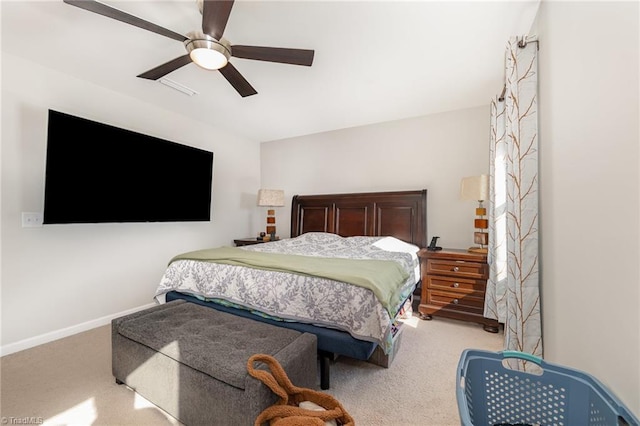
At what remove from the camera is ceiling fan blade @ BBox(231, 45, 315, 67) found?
5.79ft

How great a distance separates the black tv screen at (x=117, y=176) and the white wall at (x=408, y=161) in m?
1.56

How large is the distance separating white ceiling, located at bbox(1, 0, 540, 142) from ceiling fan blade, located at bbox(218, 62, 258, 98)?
0.28m

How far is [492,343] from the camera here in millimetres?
2436

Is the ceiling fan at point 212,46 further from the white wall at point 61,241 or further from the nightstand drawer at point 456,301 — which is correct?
the nightstand drawer at point 456,301

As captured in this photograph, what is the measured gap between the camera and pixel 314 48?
219 cm

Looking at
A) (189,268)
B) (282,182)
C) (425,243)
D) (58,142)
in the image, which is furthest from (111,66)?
(425,243)

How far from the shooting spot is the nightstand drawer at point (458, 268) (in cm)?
277

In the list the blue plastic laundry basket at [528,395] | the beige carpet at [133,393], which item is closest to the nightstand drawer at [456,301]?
the beige carpet at [133,393]

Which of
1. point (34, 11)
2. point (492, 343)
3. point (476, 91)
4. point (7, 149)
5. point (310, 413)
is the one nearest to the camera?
point (310, 413)

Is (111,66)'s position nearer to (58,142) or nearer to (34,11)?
(34,11)

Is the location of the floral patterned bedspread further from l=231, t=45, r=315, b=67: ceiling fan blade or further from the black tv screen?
l=231, t=45, r=315, b=67: ceiling fan blade

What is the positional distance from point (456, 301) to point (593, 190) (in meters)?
2.14

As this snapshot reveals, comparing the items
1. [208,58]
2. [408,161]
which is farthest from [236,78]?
[408,161]

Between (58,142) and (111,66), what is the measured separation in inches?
32.5
